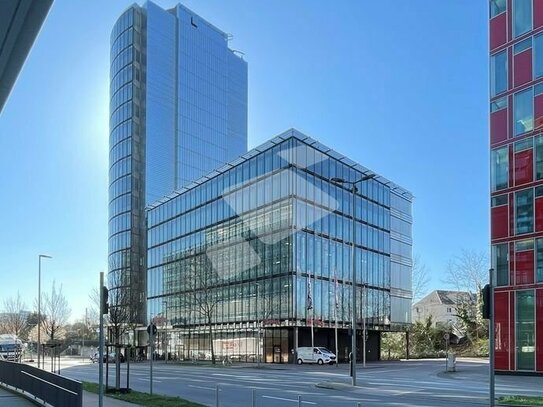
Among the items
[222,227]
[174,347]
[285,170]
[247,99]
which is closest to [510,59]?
[285,170]

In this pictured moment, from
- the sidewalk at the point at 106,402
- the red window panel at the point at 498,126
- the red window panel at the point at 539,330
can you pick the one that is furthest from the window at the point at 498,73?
the sidewalk at the point at 106,402

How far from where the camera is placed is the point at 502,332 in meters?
36.2

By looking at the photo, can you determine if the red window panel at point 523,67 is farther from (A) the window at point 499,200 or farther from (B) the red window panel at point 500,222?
(B) the red window panel at point 500,222

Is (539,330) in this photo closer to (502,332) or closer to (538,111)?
(502,332)

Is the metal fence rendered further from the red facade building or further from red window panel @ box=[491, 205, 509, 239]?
red window panel @ box=[491, 205, 509, 239]

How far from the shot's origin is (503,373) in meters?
35.8

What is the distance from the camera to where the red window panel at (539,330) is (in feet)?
111

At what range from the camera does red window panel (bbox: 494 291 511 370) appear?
35.7 metres

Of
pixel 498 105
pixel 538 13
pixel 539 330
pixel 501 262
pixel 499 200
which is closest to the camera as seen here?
pixel 539 330

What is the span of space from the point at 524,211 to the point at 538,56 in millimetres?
9118

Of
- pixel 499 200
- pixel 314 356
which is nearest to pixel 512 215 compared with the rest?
pixel 499 200

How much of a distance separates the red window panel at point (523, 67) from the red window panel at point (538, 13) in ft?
5.12

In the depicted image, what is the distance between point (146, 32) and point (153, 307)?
4748cm

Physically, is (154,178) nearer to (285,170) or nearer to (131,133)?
(131,133)
